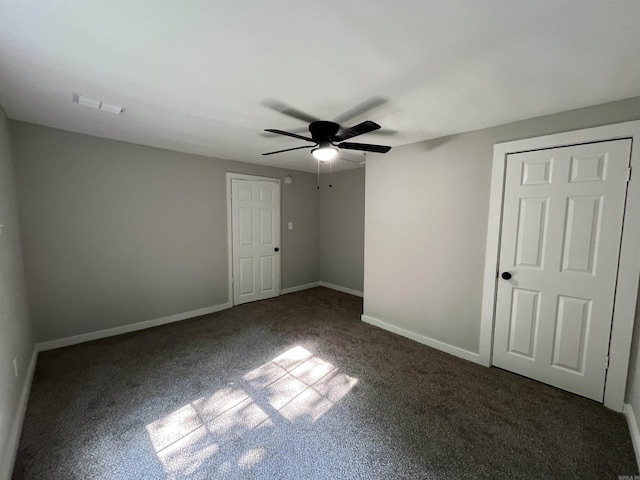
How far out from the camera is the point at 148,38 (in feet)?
4.19

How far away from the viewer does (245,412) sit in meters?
1.90

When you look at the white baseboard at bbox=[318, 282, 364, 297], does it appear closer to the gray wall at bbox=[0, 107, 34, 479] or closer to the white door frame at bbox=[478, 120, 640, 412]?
the white door frame at bbox=[478, 120, 640, 412]

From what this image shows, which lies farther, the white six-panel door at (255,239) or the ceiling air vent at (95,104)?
the white six-panel door at (255,239)

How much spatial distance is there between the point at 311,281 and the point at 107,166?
372cm

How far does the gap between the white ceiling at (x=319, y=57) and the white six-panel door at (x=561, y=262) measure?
1.63ft

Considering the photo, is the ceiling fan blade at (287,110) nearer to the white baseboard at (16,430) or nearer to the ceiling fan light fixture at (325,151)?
the ceiling fan light fixture at (325,151)

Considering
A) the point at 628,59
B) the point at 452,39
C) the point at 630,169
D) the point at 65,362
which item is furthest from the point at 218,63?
the point at 65,362

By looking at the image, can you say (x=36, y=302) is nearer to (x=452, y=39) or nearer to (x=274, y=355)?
(x=274, y=355)

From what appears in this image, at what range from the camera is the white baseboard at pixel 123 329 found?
2775mm

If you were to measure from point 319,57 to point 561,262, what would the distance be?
96.8 inches

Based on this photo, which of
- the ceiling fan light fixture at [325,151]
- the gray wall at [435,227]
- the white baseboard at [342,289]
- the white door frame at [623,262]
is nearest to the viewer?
the white door frame at [623,262]

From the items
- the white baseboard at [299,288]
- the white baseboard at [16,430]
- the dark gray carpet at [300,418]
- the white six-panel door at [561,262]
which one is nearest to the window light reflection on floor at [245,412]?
the dark gray carpet at [300,418]

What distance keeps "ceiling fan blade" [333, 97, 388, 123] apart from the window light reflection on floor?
2.32 m

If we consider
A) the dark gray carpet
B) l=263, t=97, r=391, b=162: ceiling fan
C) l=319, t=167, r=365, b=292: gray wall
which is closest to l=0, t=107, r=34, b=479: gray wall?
the dark gray carpet
